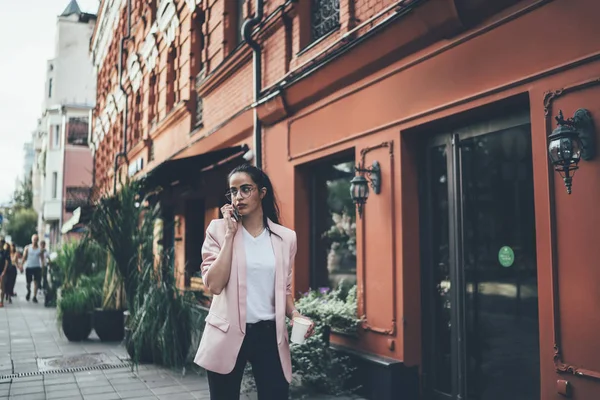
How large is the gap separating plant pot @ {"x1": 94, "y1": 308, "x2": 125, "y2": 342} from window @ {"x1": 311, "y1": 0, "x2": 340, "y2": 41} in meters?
5.26

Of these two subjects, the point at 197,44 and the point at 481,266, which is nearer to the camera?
the point at 481,266

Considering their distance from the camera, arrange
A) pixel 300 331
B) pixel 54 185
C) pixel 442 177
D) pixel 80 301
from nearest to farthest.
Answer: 1. pixel 300 331
2. pixel 442 177
3. pixel 80 301
4. pixel 54 185

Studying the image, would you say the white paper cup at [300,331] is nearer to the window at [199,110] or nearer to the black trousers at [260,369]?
the black trousers at [260,369]

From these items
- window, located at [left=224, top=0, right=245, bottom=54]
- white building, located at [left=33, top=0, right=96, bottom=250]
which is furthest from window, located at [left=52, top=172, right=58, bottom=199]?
window, located at [left=224, top=0, right=245, bottom=54]

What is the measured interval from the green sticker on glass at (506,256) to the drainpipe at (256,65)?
4756mm

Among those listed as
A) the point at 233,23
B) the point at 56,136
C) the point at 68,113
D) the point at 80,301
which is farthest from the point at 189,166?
the point at 56,136

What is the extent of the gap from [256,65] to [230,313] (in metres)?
6.74

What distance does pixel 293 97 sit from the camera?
7.82 m

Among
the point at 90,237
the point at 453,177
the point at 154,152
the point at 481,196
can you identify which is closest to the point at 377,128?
the point at 453,177

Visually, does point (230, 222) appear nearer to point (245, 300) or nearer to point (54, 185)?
point (245, 300)

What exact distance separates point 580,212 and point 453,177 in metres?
1.70

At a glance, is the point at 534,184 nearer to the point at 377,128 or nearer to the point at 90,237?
the point at 377,128

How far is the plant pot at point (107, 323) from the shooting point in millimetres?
9133

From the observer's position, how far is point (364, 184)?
6.23 meters
